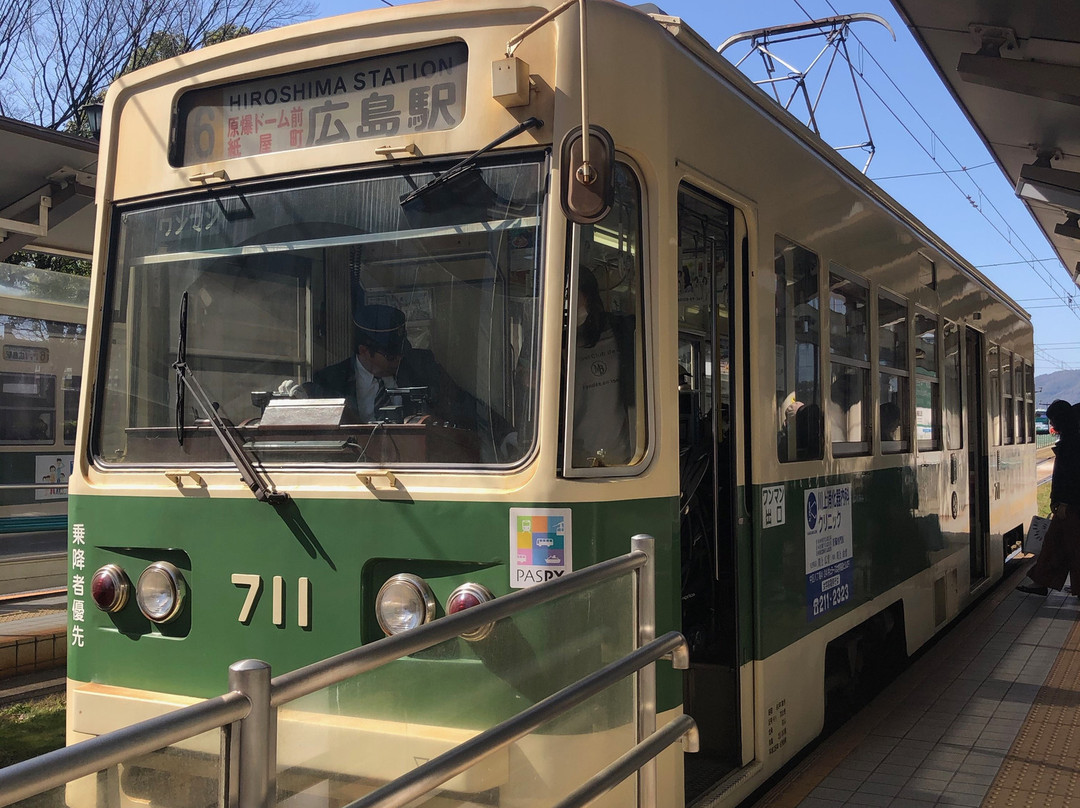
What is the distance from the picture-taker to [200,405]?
145 inches

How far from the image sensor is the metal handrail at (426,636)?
1898 mm

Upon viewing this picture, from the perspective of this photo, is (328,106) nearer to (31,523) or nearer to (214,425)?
(214,425)

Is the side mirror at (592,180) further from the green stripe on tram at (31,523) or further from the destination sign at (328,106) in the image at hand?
the green stripe on tram at (31,523)

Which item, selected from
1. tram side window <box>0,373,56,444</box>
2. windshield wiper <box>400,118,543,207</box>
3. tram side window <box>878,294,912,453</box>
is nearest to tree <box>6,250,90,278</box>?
tram side window <box>0,373,56,444</box>

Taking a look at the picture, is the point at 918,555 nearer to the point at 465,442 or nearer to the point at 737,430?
the point at 737,430

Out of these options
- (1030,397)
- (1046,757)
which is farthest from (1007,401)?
(1046,757)

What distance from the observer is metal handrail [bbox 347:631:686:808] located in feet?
6.79

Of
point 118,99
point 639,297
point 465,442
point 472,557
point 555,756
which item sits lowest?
point 555,756

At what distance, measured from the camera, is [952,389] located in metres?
7.94

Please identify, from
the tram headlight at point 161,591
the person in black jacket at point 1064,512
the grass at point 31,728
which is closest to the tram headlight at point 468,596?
the tram headlight at point 161,591

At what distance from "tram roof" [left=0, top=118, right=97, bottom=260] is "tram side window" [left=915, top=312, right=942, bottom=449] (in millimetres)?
5331

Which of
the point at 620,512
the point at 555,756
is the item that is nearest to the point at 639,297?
the point at 620,512

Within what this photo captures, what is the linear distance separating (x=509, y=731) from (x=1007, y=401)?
379 inches

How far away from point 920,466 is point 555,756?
14.9 feet
